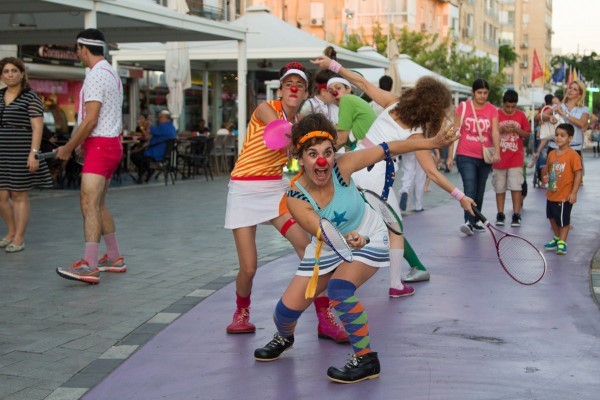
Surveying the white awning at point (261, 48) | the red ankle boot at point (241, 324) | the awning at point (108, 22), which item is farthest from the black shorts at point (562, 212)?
the white awning at point (261, 48)

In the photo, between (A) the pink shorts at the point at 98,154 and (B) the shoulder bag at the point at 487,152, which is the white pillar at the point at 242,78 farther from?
(A) the pink shorts at the point at 98,154

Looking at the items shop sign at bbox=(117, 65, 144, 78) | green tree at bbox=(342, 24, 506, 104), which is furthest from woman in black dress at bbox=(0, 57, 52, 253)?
green tree at bbox=(342, 24, 506, 104)

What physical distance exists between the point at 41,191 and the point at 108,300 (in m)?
10.5

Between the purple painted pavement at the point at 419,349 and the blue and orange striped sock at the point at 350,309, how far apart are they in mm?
262

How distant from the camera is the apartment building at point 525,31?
11200 centimetres

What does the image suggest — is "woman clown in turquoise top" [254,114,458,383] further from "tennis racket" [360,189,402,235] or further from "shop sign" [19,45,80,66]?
"shop sign" [19,45,80,66]

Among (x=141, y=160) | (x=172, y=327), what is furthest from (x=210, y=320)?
(x=141, y=160)

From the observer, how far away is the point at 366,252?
525 cm

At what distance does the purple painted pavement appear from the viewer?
5016 mm

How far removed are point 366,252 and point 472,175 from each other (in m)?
6.96

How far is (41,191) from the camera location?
1734cm

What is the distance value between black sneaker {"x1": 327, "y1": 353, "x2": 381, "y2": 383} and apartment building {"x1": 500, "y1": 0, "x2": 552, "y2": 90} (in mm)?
109442

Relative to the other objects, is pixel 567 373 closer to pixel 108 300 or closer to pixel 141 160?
pixel 108 300

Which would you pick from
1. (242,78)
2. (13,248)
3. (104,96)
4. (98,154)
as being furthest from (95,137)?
(242,78)
